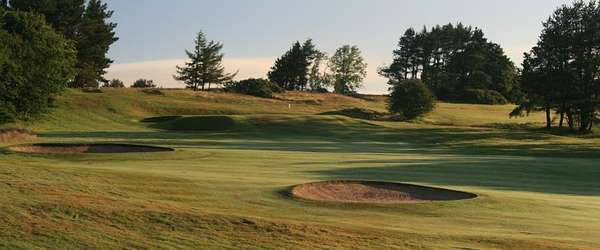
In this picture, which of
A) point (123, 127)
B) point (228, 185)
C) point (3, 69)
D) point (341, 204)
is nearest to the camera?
point (341, 204)

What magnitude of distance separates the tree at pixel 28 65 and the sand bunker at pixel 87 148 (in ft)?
56.3

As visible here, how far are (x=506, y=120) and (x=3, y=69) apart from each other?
190 ft

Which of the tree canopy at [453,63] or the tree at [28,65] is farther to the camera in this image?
the tree canopy at [453,63]

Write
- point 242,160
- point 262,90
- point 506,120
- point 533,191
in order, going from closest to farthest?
1. point 533,191
2. point 242,160
3. point 506,120
4. point 262,90

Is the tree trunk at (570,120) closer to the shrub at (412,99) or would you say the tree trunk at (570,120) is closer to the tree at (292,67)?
the shrub at (412,99)

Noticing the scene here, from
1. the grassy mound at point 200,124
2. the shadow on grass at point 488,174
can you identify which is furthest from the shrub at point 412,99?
the shadow on grass at point 488,174

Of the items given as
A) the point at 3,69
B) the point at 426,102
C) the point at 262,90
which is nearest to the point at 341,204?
the point at 3,69

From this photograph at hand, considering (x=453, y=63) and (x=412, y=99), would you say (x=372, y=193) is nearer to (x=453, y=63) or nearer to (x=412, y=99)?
(x=412, y=99)

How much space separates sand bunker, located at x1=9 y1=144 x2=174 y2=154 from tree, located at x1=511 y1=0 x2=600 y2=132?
147ft

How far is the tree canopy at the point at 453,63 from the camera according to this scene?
121 metres

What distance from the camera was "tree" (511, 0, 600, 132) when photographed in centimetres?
6222

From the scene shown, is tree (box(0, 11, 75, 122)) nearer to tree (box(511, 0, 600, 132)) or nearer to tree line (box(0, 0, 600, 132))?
tree line (box(0, 0, 600, 132))

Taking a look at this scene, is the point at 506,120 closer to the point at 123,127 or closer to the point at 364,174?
the point at 123,127

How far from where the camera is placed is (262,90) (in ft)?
300
